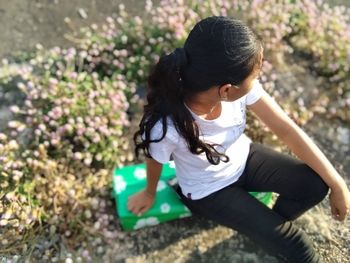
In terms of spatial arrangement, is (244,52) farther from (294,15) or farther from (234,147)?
(294,15)

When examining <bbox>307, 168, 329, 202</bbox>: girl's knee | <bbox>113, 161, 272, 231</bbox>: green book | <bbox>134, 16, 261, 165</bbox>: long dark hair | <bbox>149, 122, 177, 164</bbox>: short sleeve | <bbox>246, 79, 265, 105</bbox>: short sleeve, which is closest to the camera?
<bbox>134, 16, 261, 165</bbox>: long dark hair

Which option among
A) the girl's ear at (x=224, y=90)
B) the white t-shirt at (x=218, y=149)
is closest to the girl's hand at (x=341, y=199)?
the white t-shirt at (x=218, y=149)

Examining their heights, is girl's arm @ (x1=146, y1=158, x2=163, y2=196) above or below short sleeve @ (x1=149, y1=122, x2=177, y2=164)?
below

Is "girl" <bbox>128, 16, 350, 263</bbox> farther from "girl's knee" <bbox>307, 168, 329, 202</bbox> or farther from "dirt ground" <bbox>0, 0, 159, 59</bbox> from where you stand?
"dirt ground" <bbox>0, 0, 159, 59</bbox>

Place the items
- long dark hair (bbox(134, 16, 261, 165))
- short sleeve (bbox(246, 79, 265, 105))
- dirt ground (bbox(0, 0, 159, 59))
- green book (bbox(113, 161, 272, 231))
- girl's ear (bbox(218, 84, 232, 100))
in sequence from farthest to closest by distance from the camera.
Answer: dirt ground (bbox(0, 0, 159, 59)) < green book (bbox(113, 161, 272, 231)) < short sleeve (bbox(246, 79, 265, 105)) < girl's ear (bbox(218, 84, 232, 100)) < long dark hair (bbox(134, 16, 261, 165))

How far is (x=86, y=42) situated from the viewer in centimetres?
314

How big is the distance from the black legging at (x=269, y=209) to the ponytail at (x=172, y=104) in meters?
0.29

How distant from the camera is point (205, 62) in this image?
67.6 inches

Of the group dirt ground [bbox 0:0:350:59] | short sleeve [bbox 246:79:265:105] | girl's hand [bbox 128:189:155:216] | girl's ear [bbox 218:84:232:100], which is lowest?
girl's hand [bbox 128:189:155:216]

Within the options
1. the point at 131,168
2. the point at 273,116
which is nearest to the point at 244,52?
the point at 273,116

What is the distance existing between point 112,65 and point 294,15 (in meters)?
1.34

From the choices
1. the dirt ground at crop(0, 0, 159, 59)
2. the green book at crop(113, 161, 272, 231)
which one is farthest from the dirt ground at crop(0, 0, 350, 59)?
the green book at crop(113, 161, 272, 231)

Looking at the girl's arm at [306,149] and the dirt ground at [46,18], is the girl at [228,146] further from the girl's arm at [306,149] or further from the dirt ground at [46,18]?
the dirt ground at [46,18]

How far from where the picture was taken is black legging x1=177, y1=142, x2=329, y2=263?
2.26 m
